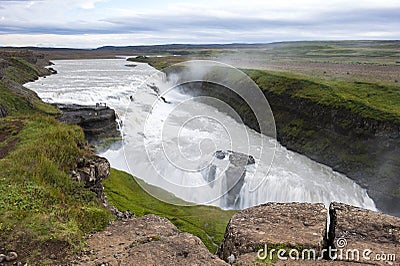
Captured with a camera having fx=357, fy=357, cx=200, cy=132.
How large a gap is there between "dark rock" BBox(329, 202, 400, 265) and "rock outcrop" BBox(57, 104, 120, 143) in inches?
1391

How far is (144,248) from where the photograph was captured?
348 inches

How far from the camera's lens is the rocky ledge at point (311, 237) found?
8.80 meters

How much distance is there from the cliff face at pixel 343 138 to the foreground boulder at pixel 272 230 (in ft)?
81.0

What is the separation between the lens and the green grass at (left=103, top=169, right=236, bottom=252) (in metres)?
23.6

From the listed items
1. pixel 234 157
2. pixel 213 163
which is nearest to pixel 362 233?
pixel 213 163

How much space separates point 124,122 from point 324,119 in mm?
26010

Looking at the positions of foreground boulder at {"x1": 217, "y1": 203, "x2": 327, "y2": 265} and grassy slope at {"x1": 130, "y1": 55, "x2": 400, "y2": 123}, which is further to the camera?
grassy slope at {"x1": 130, "y1": 55, "x2": 400, "y2": 123}

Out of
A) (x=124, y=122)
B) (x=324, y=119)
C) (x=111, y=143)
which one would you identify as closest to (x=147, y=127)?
(x=124, y=122)

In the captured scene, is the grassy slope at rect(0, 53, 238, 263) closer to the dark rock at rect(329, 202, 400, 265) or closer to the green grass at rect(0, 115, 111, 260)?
the green grass at rect(0, 115, 111, 260)

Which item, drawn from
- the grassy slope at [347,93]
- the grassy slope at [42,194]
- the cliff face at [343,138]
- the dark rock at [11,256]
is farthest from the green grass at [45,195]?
the grassy slope at [347,93]

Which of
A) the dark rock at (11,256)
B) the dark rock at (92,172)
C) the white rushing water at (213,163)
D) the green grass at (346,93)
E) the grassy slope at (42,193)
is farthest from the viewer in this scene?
the green grass at (346,93)

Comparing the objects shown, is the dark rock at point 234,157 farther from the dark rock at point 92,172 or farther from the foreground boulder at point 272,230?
the foreground boulder at point 272,230

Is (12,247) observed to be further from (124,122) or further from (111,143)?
(124,122)

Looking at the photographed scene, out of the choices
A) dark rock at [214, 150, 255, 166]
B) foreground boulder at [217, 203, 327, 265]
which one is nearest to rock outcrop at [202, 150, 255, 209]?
dark rock at [214, 150, 255, 166]
